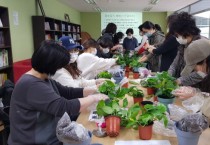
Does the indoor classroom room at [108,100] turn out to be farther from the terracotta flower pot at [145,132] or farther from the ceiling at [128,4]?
the ceiling at [128,4]

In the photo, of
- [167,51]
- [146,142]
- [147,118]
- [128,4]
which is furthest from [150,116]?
[128,4]

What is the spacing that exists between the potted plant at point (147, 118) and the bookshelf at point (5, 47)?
2940 millimetres

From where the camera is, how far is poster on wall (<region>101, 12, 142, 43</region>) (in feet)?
35.1

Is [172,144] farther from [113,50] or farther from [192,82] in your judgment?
[113,50]

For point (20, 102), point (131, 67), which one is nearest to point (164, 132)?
point (20, 102)

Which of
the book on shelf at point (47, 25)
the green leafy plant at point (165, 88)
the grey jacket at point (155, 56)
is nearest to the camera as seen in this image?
the green leafy plant at point (165, 88)

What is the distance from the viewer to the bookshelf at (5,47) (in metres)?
3.47

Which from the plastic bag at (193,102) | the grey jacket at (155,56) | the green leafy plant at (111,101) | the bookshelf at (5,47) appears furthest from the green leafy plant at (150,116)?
the bookshelf at (5,47)

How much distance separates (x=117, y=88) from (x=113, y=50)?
134 inches

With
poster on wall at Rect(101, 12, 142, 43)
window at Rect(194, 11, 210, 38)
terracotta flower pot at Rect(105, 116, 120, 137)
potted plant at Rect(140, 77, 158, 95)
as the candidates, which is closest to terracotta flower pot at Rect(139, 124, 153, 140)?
terracotta flower pot at Rect(105, 116, 120, 137)

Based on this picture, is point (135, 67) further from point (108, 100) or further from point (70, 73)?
point (108, 100)

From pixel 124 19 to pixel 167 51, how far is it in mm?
8195

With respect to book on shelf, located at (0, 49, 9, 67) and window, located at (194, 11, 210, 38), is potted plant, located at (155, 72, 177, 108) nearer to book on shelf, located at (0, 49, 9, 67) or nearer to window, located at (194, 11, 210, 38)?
book on shelf, located at (0, 49, 9, 67)

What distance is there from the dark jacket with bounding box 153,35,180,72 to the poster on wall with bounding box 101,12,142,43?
787cm
